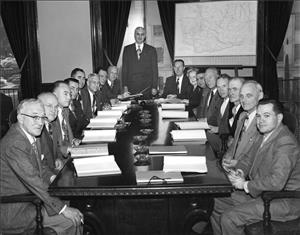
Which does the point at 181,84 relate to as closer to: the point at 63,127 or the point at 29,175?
the point at 63,127

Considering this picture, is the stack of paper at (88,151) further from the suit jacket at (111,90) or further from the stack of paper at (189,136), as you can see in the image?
the suit jacket at (111,90)

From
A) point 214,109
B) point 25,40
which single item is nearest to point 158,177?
point 214,109

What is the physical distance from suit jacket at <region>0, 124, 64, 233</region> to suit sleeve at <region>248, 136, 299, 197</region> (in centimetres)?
114

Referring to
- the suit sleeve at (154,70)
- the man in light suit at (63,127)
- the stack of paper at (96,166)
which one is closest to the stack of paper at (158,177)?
the stack of paper at (96,166)

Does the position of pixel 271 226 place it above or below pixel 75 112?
below

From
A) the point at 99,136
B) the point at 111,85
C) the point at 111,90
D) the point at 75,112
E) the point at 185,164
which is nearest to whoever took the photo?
the point at 185,164

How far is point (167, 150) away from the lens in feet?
9.68

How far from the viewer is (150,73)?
753 cm

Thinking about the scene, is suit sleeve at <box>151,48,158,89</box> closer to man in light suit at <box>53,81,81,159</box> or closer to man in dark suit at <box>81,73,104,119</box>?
man in dark suit at <box>81,73,104,119</box>

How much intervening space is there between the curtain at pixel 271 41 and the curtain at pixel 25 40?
433 cm

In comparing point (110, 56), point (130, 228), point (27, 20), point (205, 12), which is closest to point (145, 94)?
point (110, 56)

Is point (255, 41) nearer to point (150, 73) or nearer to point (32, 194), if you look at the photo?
point (150, 73)

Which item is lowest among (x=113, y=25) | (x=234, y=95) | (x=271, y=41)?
(x=234, y=95)

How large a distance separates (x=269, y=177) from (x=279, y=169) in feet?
0.24
